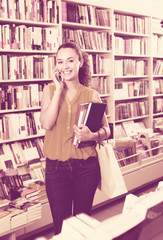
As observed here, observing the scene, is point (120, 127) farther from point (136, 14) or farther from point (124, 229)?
point (124, 229)

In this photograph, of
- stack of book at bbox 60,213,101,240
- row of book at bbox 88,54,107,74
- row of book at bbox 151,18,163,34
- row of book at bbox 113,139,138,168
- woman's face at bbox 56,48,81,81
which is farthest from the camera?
row of book at bbox 151,18,163,34

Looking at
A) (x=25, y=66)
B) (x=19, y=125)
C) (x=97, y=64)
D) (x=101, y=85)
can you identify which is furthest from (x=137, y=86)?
(x=19, y=125)

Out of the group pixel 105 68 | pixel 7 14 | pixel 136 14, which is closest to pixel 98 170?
pixel 7 14

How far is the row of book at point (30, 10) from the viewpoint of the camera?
3443 mm

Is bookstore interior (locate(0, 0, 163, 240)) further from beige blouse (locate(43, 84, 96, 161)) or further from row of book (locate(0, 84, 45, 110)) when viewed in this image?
beige blouse (locate(43, 84, 96, 161))

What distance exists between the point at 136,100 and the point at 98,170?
380 cm

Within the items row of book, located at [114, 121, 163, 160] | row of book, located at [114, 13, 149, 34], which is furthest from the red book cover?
row of book, located at [114, 121, 163, 160]

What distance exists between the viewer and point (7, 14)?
11.3 feet

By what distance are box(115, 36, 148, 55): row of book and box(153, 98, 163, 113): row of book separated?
0.78m

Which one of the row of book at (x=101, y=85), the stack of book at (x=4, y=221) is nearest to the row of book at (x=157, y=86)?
the row of book at (x=101, y=85)

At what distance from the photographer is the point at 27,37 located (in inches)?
143

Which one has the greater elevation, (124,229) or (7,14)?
(7,14)

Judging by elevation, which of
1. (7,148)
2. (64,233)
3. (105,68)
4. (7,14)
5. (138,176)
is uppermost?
(7,14)

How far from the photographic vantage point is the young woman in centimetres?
184
